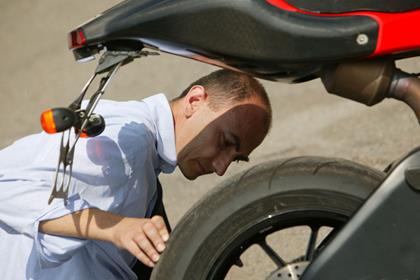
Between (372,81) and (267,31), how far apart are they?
175 millimetres

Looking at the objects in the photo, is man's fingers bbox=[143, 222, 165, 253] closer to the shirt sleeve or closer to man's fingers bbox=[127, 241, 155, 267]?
man's fingers bbox=[127, 241, 155, 267]

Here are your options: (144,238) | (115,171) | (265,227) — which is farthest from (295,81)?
(115,171)

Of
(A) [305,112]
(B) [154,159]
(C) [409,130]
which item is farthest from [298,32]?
(A) [305,112]

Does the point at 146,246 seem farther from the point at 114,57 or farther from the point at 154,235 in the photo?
the point at 114,57

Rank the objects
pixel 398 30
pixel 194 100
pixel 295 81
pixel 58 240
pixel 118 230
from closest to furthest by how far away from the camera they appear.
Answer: pixel 398 30
pixel 295 81
pixel 118 230
pixel 58 240
pixel 194 100

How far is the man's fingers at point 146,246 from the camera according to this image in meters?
1.33

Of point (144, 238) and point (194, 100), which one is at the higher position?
point (194, 100)

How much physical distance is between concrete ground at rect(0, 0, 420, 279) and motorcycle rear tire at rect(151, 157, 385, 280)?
195cm

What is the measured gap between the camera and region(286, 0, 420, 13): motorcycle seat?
1.20m

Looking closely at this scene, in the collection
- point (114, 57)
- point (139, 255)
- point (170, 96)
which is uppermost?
point (114, 57)

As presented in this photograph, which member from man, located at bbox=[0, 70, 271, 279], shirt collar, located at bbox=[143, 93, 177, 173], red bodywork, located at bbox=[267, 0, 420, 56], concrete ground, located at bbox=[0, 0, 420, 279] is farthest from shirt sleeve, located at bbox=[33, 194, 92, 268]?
concrete ground, located at bbox=[0, 0, 420, 279]

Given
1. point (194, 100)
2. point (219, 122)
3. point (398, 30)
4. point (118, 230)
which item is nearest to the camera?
point (398, 30)

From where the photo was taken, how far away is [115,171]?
1644 mm

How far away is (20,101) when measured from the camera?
4547 mm
